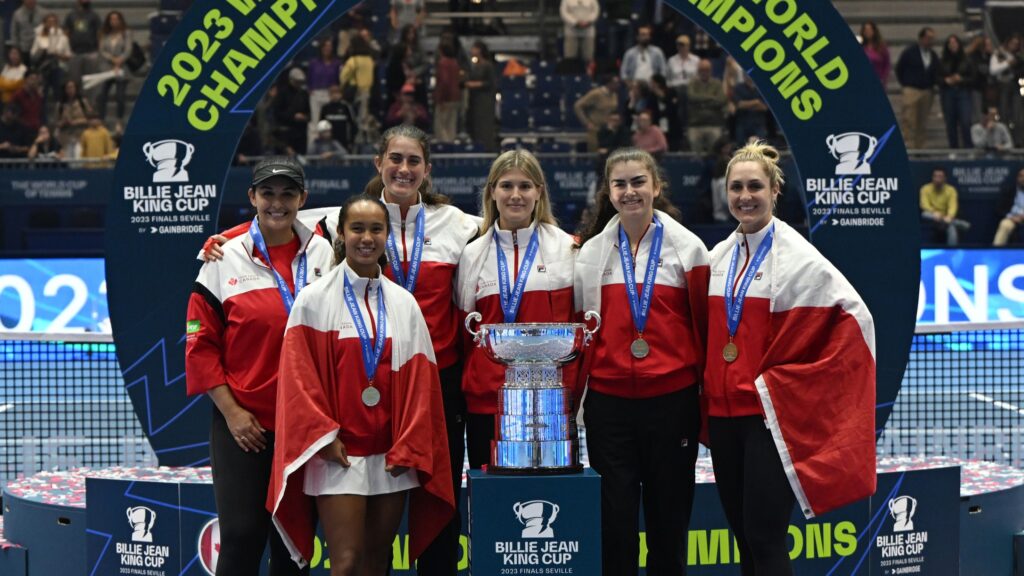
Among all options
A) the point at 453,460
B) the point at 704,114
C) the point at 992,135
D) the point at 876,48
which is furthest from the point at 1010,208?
the point at 453,460

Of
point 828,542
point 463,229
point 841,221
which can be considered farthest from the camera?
point 841,221

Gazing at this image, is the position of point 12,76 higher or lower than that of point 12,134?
higher

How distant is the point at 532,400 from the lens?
531 cm

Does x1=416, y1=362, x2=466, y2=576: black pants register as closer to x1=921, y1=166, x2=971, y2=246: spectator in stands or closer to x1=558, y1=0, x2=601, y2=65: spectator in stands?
x1=921, y1=166, x2=971, y2=246: spectator in stands

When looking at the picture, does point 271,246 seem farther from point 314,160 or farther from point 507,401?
point 314,160

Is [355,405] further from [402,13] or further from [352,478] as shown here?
[402,13]

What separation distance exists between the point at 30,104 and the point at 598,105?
6951mm

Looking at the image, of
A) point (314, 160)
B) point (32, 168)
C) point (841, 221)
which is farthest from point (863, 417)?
point (32, 168)

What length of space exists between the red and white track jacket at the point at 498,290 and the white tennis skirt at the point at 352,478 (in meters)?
0.65

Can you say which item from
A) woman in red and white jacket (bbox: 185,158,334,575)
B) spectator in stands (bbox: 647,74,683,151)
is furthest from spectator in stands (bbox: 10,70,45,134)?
woman in red and white jacket (bbox: 185,158,334,575)

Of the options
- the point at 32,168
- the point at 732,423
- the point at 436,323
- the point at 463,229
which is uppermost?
the point at 32,168

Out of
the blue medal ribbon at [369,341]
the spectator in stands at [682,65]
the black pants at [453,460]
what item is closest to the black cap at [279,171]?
the blue medal ribbon at [369,341]

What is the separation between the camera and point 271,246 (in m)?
5.73

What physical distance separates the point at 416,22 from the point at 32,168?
5201 mm
